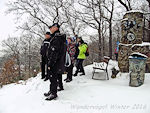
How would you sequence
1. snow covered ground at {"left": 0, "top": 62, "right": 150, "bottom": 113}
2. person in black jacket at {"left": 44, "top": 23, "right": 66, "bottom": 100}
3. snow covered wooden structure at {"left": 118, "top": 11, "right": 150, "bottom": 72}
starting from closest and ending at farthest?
snow covered ground at {"left": 0, "top": 62, "right": 150, "bottom": 113}, person in black jacket at {"left": 44, "top": 23, "right": 66, "bottom": 100}, snow covered wooden structure at {"left": 118, "top": 11, "right": 150, "bottom": 72}

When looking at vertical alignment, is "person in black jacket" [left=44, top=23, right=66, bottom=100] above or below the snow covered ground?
above

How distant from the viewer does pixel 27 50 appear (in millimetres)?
37250

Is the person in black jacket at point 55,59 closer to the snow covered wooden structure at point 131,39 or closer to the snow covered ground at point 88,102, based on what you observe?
the snow covered ground at point 88,102

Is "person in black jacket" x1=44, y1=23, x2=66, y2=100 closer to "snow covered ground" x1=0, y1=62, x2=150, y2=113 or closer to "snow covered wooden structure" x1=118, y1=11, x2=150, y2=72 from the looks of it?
"snow covered ground" x1=0, y1=62, x2=150, y2=113

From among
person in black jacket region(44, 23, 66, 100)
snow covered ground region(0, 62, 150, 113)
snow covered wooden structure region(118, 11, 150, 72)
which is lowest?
snow covered ground region(0, 62, 150, 113)

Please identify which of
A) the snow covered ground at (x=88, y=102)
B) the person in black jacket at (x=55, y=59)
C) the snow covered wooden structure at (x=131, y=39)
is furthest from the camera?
the snow covered wooden structure at (x=131, y=39)

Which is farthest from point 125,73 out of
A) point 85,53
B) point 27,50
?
point 27,50

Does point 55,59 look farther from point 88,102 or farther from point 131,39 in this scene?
point 131,39

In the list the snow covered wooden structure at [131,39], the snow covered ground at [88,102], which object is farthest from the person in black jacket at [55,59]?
the snow covered wooden structure at [131,39]

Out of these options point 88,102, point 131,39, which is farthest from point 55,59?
point 131,39

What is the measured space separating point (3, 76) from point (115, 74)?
2051cm

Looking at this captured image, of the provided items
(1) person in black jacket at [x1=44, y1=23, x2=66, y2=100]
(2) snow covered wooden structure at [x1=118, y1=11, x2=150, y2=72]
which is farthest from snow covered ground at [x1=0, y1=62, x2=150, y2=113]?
(2) snow covered wooden structure at [x1=118, y1=11, x2=150, y2=72]

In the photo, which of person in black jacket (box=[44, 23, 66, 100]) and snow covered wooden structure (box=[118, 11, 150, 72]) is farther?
snow covered wooden structure (box=[118, 11, 150, 72])

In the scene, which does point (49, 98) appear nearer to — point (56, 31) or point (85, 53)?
point (56, 31)
